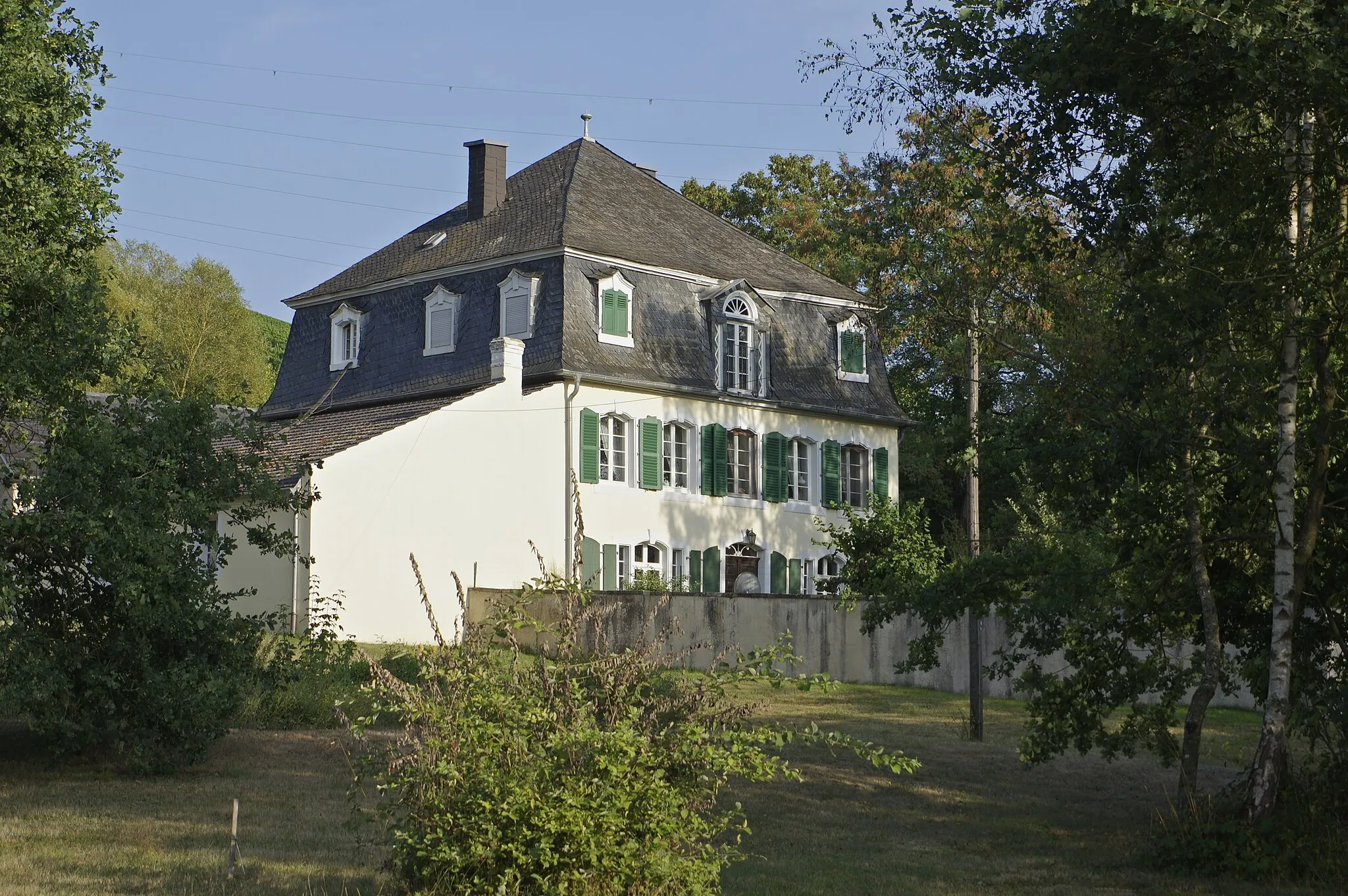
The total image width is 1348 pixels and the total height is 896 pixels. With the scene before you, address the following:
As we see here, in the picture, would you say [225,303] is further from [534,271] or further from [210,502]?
[210,502]

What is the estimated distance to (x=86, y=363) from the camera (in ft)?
38.6

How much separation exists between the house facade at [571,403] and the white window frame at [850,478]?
6cm

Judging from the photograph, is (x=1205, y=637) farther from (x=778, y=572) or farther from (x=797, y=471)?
(x=797, y=471)

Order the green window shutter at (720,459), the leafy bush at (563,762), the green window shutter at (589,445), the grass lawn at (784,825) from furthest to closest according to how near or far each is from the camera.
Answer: the green window shutter at (720,459)
the green window shutter at (589,445)
the grass lawn at (784,825)
the leafy bush at (563,762)

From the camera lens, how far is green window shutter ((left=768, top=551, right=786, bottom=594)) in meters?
33.8

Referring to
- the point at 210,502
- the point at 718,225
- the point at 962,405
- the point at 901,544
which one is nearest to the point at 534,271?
the point at 718,225

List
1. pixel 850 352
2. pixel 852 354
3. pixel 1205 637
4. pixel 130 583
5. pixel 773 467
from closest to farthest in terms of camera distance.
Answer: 1. pixel 1205 637
2. pixel 130 583
3. pixel 773 467
4. pixel 850 352
5. pixel 852 354

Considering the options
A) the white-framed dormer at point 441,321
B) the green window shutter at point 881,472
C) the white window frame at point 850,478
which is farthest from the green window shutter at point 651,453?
the green window shutter at point 881,472

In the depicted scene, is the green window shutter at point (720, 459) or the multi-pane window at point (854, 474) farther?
the multi-pane window at point (854, 474)

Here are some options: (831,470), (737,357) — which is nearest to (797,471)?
(831,470)

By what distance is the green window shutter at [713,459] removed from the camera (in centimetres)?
3266

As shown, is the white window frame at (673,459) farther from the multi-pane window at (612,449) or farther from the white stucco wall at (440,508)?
the white stucco wall at (440,508)

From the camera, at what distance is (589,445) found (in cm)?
3038

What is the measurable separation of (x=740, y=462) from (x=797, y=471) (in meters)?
1.80
